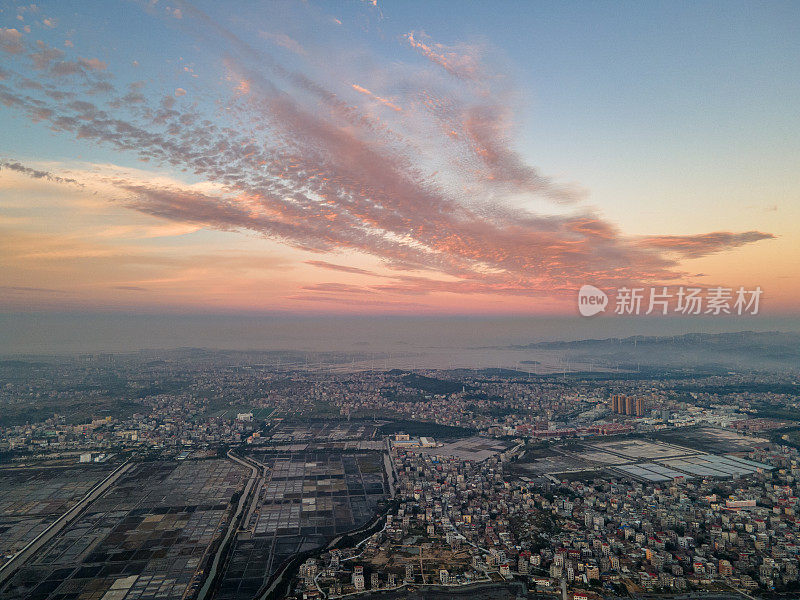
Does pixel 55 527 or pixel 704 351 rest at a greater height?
pixel 704 351

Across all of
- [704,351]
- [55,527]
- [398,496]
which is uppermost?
[704,351]

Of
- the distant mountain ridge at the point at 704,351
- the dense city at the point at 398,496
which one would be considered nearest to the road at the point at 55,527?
the dense city at the point at 398,496

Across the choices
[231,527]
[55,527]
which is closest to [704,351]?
[231,527]

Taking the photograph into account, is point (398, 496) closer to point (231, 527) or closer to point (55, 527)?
point (231, 527)

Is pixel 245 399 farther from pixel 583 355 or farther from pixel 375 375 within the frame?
pixel 583 355

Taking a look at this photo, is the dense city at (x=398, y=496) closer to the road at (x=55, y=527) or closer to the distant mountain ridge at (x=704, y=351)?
the road at (x=55, y=527)

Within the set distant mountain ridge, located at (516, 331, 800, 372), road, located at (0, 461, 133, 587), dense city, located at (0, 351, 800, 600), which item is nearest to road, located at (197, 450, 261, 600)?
dense city, located at (0, 351, 800, 600)

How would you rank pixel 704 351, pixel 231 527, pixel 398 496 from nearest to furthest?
1. pixel 231 527
2. pixel 398 496
3. pixel 704 351

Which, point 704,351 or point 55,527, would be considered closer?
point 55,527

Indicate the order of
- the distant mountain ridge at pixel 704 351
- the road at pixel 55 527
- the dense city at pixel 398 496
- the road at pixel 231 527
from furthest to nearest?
the distant mountain ridge at pixel 704 351 < the road at pixel 55 527 < the dense city at pixel 398 496 < the road at pixel 231 527

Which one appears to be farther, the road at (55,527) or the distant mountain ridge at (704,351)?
the distant mountain ridge at (704,351)

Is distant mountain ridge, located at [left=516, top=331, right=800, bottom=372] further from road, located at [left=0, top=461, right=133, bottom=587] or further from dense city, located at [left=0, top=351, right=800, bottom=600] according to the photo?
road, located at [left=0, top=461, right=133, bottom=587]
